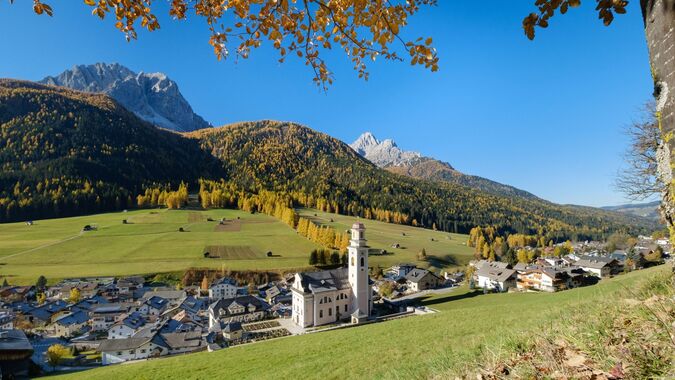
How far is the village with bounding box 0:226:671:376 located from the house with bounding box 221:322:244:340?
12cm

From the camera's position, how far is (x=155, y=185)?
16750cm

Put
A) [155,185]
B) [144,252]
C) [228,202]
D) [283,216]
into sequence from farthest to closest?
1. [155,185]
2. [228,202]
3. [283,216]
4. [144,252]

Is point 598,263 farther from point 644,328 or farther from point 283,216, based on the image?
point 283,216

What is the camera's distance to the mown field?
70.6 metres

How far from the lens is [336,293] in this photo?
43781mm

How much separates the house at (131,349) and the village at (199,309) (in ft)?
0.37

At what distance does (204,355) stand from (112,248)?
7883 centimetres

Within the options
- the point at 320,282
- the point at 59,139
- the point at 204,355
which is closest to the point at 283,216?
the point at 320,282

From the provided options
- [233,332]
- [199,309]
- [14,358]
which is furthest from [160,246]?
[14,358]

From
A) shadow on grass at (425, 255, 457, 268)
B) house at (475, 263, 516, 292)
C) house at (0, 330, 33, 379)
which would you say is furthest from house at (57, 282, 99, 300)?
shadow on grass at (425, 255, 457, 268)

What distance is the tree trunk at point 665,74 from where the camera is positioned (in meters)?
2.39

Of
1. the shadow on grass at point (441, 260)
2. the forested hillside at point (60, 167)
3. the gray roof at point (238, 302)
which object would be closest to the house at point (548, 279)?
the shadow on grass at point (441, 260)

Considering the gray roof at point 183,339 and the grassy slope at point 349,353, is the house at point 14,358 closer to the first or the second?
the gray roof at point 183,339

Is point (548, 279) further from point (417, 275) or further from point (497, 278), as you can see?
point (417, 275)
